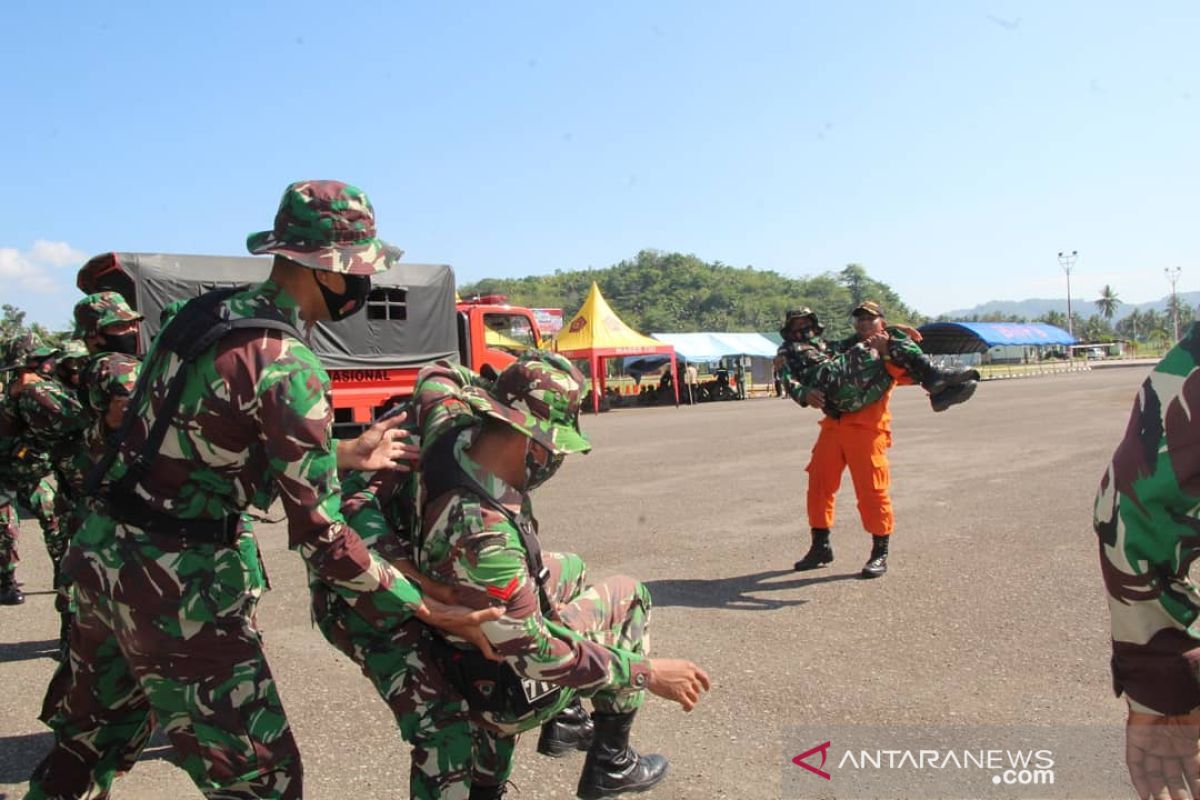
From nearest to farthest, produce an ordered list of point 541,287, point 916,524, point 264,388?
point 264,388 → point 916,524 → point 541,287

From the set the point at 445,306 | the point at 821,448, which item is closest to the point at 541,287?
the point at 445,306

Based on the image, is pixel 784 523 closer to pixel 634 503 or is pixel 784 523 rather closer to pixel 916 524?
pixel 916 524

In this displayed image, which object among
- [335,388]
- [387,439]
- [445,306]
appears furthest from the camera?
[445,306]

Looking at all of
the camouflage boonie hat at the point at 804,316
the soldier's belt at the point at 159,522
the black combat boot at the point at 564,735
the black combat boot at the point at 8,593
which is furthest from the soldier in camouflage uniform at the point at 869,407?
the black combat boot at the point at 8,593

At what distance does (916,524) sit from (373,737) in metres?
5.51

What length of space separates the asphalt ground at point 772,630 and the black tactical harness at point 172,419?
155 centimetres

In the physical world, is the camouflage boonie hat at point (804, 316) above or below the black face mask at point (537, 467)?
above

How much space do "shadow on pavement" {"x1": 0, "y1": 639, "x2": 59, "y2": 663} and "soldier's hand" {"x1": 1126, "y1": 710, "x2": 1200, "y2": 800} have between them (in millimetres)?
5410

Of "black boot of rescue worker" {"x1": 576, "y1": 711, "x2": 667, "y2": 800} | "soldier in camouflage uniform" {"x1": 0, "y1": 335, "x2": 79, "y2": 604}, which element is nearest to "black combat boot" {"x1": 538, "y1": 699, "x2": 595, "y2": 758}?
"black boot of rescue worker" {"x1": 576, "y1": 711, "x2": 667, "y2": 800}

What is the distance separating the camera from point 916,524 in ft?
25.4

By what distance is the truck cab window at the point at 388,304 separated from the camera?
45.9 ft

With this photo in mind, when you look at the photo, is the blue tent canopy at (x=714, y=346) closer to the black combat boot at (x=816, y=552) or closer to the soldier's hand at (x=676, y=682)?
the black combat boot at (x=816, y=552)

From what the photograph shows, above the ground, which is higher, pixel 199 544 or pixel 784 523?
pixel 199 544

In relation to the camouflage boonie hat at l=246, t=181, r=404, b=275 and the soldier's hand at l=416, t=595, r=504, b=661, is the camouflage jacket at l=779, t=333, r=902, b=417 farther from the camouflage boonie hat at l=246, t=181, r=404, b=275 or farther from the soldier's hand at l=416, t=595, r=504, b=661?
the camouflage boonie hat at l=246, t=181, r=404, b=275
